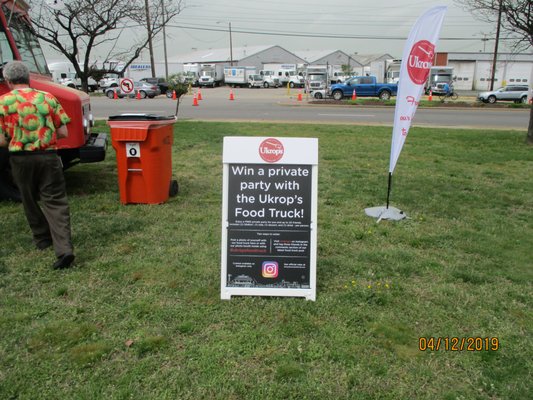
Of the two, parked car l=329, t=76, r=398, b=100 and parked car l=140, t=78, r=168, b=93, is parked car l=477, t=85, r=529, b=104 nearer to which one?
parked car l=329, t=76, r=398, b=100

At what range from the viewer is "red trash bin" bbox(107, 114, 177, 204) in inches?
235

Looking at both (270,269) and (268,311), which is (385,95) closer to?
(270,269)

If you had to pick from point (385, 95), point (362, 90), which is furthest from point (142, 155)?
point (385, 95)

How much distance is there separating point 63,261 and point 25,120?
1299mm

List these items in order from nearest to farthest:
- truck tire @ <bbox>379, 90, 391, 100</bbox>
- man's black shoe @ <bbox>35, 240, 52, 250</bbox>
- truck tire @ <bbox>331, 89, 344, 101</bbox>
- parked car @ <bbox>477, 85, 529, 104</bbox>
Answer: man's black shoe @ <bbox>35, 240, 52, 250</bbox> → truck tire @ <bbox>331, 89, 344, 101</bbox> → truck tire @ <bbox>379, 90, 391, 100</bbox> → parked car @ <bbox>477, 85, 529, 104</bbox>

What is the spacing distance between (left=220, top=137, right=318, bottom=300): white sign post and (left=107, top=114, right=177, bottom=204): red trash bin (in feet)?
8.43

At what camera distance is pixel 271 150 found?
374 centimetres

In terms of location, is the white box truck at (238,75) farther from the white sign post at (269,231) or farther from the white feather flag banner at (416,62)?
the white sign post at (269,231)

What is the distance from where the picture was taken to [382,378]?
2873 mm

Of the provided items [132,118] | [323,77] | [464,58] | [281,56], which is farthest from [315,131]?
[281,56]
